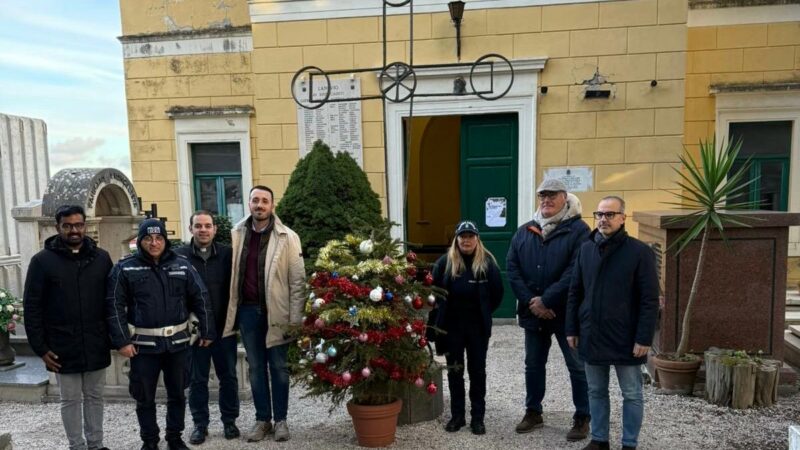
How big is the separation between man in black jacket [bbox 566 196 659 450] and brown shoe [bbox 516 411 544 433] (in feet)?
2.24

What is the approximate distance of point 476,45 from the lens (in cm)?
650

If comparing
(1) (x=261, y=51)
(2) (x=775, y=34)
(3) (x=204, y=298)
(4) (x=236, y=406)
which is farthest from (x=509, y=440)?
(2) (x=775, y=34)

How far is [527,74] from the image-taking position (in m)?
6.40

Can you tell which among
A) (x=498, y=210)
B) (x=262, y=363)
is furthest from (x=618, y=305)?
(x=498, y=210)

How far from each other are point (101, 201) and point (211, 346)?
3592 millimetres

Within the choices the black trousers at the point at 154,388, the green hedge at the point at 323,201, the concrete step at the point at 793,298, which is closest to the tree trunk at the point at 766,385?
the concrete step at the point at 793,298

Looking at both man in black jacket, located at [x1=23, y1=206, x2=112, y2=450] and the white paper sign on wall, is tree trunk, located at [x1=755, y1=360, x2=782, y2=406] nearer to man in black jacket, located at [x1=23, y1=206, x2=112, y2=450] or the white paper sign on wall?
the white paper sign on wall

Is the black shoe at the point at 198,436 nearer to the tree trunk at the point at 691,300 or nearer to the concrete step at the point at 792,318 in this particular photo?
the tree trunk at the point at 691,300

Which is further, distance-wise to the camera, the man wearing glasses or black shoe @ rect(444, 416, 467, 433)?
black shoe @ rect(444, 416, 467, 433)

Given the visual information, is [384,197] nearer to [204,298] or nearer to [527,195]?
[527,195]

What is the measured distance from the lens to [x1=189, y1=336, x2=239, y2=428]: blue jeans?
3.70 m

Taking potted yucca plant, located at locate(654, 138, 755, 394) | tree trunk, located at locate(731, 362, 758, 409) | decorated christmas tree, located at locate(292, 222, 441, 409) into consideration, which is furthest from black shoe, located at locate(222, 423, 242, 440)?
tree trunk, located at locate(731, 362, 758, 409)

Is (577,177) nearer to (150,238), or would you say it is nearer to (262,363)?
(262,363)

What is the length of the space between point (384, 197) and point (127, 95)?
4.67 metres
